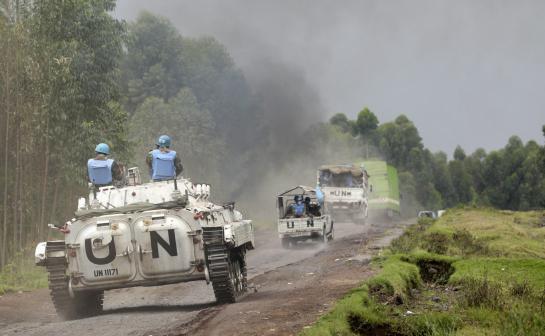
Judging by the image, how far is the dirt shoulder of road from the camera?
11.5 m

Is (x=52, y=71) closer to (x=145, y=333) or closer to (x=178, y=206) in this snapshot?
(x=178, y=206)

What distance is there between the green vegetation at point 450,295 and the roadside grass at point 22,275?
8.48 metres

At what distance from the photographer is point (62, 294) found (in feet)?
50.9

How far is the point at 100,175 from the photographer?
16.9 m

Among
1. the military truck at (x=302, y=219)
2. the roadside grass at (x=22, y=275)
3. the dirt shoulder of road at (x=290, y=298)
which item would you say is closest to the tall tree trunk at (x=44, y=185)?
the roadside grass at (x=22, y=275)

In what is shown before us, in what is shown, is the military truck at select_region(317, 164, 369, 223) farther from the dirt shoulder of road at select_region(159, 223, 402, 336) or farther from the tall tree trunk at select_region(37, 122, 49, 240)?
the tall tree trunk at select_region(37, 122, 49, 240)

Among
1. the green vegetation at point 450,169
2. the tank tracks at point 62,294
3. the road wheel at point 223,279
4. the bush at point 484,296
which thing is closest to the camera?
the bush at point 484,296

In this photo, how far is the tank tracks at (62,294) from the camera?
50.5ft

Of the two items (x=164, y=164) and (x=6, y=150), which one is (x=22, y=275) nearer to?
(x=6, y=150)

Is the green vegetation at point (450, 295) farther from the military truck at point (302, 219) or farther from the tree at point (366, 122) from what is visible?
the tree at point (366, 122)

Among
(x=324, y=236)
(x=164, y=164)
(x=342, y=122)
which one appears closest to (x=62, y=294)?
(x=164, y=164)

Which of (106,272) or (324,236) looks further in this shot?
→ (324,236)

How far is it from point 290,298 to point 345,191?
101ft

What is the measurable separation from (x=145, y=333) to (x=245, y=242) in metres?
5.98
